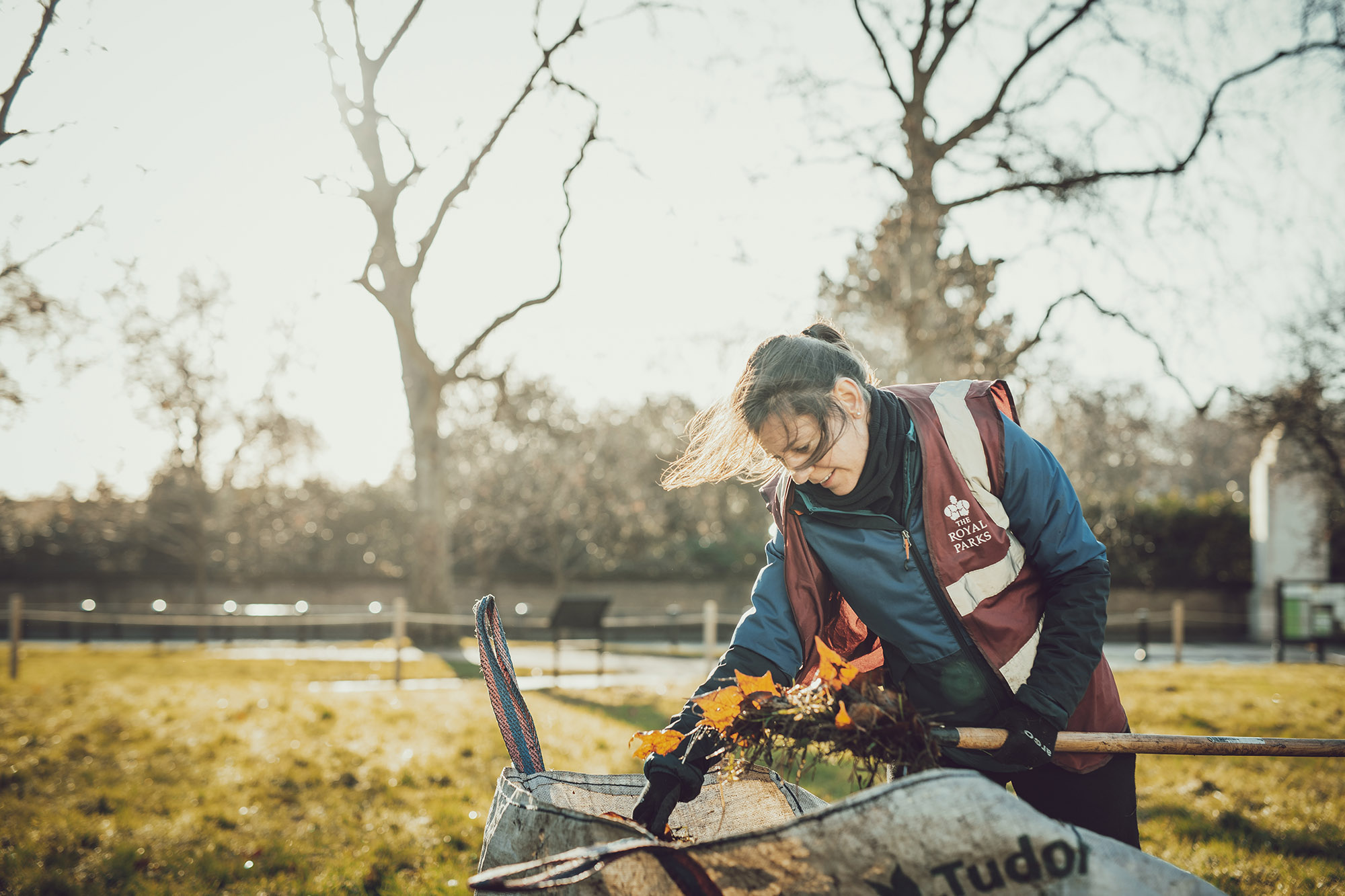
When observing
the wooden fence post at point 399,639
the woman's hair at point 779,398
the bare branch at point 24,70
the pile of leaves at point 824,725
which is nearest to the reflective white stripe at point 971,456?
the woman's hair at point 779,398

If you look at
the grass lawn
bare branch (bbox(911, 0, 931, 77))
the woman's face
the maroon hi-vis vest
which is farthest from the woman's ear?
bare branch (bbox(911, 0, 931, 77))

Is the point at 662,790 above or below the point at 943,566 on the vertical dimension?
below

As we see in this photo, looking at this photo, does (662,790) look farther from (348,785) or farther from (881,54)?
(881,54)

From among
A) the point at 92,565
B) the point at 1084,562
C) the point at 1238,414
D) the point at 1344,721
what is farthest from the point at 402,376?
the point at 92,565

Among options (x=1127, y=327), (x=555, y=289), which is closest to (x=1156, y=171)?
(x=1127, y=327)

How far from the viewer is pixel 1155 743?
1.81 meters

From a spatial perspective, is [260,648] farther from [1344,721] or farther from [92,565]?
[1344,721]

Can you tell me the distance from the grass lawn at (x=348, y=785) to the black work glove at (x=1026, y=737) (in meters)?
2.54

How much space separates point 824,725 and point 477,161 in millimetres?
14039

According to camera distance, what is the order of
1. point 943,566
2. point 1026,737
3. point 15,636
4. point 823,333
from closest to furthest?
point 1026,737 < point 943,566 < point 823,333 < point 15,636

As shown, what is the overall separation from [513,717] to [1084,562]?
4.35 feet

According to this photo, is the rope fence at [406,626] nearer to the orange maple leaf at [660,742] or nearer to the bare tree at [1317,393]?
the bare tree at [1317,393]

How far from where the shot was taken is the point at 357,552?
3084 cm

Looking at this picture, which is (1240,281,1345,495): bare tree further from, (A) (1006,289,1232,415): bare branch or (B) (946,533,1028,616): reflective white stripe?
(B) (946,533,1028,616): reflective white stripe
